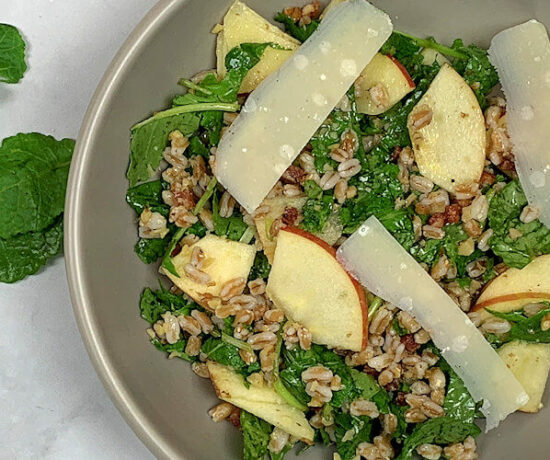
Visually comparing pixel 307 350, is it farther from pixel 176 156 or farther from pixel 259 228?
pixel 176 156

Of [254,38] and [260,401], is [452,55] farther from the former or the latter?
[260,401]

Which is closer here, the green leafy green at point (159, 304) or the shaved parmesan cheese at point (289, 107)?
the shaved parmesan cheese at point (289, 107)

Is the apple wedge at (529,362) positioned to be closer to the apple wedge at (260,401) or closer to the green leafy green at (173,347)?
the apple wedge at (260,401)

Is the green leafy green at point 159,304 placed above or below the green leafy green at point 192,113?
below

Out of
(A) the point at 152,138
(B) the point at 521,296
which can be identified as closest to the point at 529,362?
(B) the point at 521,296

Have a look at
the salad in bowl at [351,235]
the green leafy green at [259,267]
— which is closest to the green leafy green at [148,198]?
the salad in bowl at [351,235]

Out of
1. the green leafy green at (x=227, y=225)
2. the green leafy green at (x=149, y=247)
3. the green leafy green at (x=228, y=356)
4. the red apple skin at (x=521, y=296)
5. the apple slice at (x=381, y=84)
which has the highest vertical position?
the apple slice at (x=381, y=84)

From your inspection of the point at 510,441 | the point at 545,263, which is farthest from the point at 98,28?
the point at 510,441
